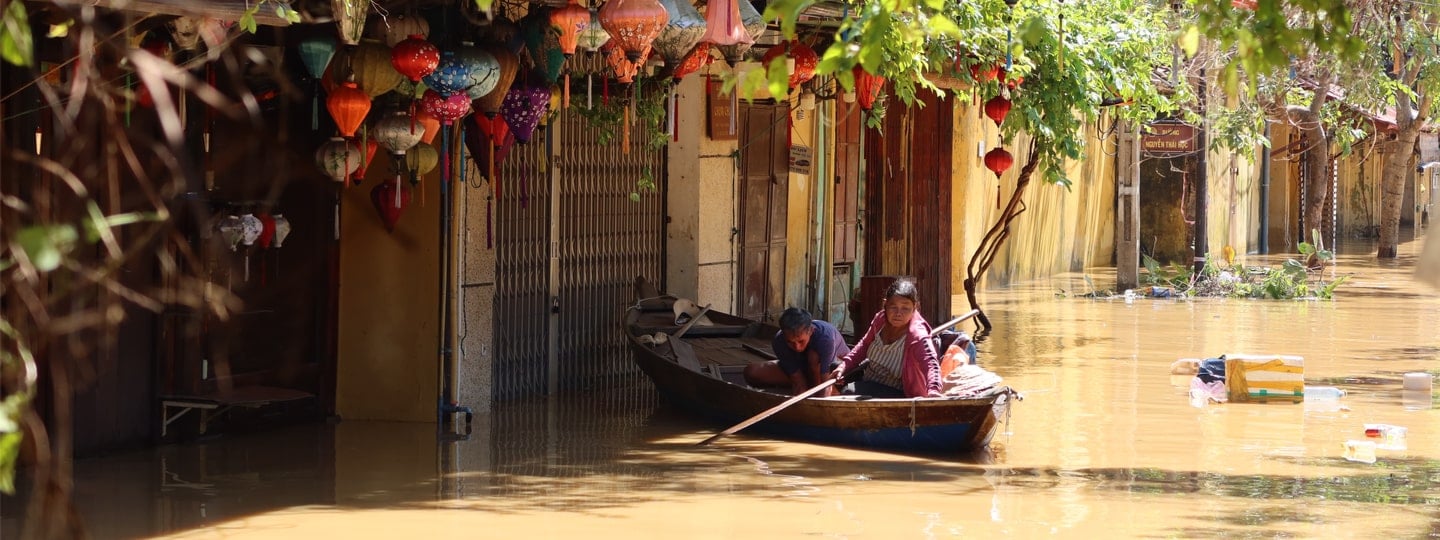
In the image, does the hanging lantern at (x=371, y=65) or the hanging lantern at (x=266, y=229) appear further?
the hanging lantern at (x=266, y=229)

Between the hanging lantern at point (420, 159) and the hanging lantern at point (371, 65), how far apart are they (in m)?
1.04

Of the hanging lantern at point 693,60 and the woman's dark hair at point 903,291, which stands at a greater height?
the hanging lantern at point 693,60

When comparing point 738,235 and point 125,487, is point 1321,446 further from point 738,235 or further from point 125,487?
point 125,487

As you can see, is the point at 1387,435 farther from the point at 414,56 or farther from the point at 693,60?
the point at 414,56

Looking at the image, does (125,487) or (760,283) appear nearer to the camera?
(125,487)

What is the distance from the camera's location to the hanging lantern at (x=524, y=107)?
32.7 ft

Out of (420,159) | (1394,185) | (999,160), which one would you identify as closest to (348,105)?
(420,159)

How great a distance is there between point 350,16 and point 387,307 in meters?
3.23

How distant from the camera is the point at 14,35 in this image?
9.16ft

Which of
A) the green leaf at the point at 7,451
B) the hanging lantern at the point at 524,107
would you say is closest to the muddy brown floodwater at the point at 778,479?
the hanging lantern at the point at 524,107

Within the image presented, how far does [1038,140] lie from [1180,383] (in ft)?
8.43

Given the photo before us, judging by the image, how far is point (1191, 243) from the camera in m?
28.2

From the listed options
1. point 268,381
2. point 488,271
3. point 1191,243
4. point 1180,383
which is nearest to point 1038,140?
point 1180,383

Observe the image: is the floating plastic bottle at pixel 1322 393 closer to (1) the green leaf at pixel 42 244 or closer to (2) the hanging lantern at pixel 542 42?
(2) the hanging lantern at pixel 542 42
